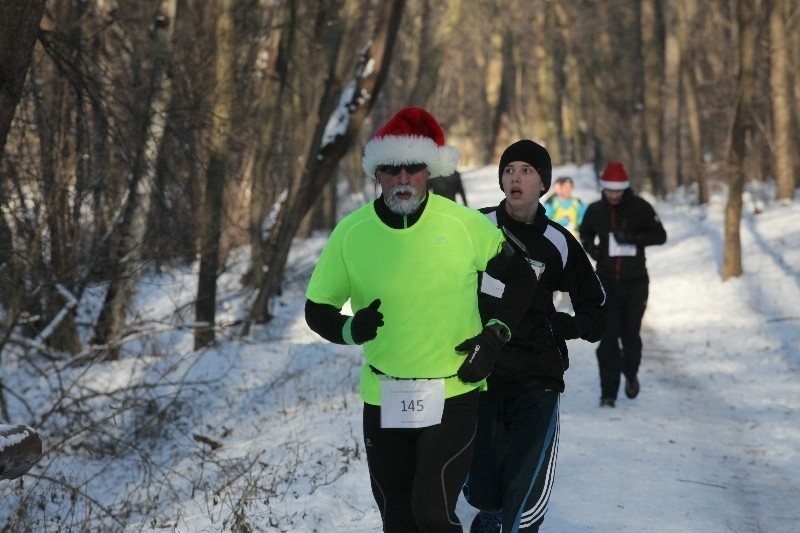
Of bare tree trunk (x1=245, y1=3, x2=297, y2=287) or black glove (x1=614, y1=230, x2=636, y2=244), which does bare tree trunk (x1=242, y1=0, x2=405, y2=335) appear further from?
black glove (x1=614, y1=230, x2=636, y2=244)

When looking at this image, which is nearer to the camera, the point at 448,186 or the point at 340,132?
the point at 340,132

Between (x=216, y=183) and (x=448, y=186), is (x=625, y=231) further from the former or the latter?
(x=448, y=186)

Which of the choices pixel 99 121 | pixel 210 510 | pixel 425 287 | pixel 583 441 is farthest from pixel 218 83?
pixel 425 287

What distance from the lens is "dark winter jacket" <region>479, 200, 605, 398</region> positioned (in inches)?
211

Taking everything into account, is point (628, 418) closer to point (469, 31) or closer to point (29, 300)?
point (29, 300)

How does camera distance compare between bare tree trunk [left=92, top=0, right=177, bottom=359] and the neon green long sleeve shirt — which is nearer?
the neon green long sleeve shirt

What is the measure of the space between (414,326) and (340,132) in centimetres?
1252

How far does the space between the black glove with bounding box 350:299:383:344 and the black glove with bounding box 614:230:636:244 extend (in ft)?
19.1

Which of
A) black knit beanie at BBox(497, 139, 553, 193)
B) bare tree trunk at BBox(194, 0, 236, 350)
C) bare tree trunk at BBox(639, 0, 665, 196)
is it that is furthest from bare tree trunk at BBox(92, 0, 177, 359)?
bare tree trunk at BBox(639, 0, 665, 196)

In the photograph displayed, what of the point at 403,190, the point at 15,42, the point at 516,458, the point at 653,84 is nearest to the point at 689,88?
the point at 653,84

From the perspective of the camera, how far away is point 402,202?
4.61 metres

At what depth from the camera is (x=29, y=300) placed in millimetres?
11352

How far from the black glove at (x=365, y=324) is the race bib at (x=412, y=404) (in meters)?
0.23

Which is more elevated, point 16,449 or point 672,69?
point 672,69
